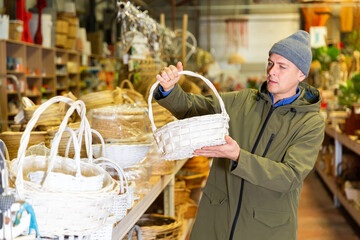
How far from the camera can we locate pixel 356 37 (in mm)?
8016

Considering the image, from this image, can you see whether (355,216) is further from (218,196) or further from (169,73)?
(169,73)

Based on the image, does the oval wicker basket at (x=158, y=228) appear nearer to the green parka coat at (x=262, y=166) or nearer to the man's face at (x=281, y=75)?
the green parka coat at (x=262, y=166)

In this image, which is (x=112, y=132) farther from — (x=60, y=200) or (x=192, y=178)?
(x=192, y=178)

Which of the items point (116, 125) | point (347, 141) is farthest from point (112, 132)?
point (347, 141)

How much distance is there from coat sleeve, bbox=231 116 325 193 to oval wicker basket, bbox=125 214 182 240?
123 centimetres

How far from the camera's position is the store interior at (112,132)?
144cm

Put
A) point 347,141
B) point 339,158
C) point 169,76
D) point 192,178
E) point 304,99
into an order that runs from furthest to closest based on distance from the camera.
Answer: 1. point 339,158
2. point 347,141
3. point 192,178
4. point 304,99
5. point 169,76

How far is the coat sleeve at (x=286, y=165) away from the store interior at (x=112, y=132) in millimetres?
131

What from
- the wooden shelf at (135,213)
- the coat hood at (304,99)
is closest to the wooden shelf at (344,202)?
the wooden shelf at (135,213)

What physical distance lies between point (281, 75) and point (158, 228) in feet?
4.57

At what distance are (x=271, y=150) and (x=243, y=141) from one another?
0.15m

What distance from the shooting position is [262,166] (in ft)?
6.43

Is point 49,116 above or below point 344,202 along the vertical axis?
above

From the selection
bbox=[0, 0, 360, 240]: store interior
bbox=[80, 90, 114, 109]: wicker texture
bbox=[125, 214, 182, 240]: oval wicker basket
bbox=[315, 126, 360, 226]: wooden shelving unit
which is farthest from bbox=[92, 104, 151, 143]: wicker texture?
bbox=[315, 126, 360, 226]: wooden shelving unit
